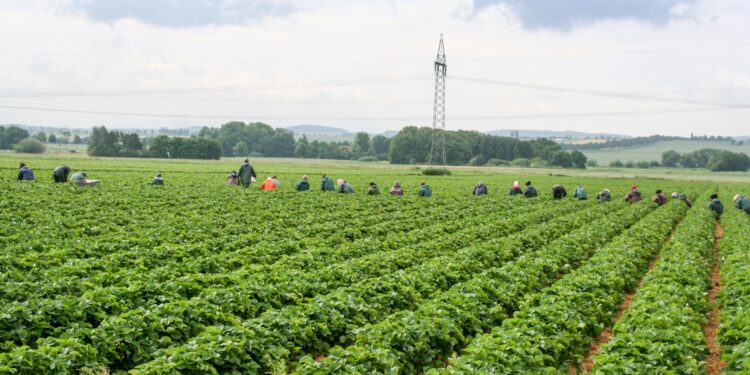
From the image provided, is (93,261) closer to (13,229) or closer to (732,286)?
(13,229)

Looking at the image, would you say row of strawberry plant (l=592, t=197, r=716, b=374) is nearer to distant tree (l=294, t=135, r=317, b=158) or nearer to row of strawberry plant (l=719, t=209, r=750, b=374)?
row of strawberry plant (l=719, t=209, r=750, b=374)

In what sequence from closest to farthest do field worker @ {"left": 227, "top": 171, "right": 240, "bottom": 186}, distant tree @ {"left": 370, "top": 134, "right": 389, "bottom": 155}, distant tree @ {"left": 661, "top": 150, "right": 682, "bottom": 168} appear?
field worker @ {"left": 227, "top": 171, "right": 240, "bottom": 186}, distant tree @ {"left": 661, "top": 150, "right": 682, "bottom": 168}, distant tree @ {"left": 370, "top": 134, "right": 389, "bottom": 155}

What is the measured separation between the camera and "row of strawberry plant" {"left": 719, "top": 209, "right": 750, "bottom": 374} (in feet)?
30.0

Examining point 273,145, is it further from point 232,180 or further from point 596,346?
point 596,346

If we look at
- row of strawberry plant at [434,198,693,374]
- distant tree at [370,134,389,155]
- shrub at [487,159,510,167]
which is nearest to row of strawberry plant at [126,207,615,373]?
row of strawberry plant at [434,198,693,374]

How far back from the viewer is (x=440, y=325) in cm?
995

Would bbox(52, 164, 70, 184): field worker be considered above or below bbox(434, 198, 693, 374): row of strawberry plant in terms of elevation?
above

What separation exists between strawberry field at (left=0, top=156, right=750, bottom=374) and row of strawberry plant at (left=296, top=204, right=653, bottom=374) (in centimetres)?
3

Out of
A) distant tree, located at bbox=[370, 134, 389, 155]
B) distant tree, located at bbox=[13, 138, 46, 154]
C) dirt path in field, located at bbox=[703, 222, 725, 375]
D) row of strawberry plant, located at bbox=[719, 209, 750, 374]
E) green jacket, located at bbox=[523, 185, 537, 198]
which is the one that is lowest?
dirt path in field, located at bbox=[703, 222, 725, 375]

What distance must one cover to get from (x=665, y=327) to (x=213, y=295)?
23.6ft

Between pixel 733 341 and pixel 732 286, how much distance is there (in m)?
4.35

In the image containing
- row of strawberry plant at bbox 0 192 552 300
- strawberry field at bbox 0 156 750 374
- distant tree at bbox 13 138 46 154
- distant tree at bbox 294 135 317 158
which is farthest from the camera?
distant tree at bbox 294 135 317 158

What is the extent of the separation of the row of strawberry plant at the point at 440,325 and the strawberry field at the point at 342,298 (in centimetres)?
3

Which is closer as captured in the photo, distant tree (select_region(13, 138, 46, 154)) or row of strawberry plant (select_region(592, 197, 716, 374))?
row of strawberry plant (select_region(592, 197, 716, 374))
